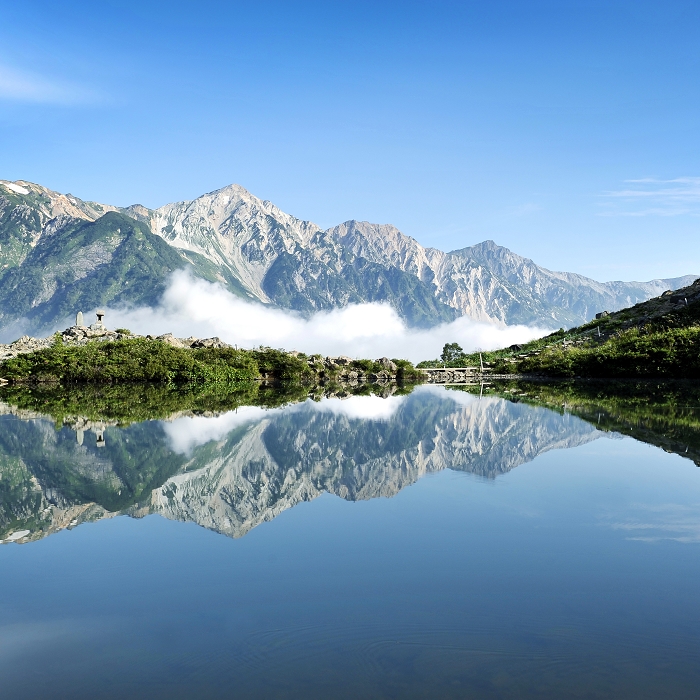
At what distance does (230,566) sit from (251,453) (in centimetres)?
1041

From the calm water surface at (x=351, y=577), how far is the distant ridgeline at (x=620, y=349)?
142ft

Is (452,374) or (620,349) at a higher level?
(620,349)

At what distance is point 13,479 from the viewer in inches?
609

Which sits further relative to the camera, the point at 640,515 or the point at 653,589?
the point at 640,515

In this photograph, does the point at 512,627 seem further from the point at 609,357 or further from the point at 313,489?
the point at 609,357

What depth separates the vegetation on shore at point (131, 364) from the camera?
5844cm

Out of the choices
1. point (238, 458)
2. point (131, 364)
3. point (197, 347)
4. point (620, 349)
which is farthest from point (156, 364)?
point (238, 458)

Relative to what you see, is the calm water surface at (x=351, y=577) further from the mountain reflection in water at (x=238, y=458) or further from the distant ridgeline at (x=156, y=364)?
the distant ridgeline at (x=156, y=364)

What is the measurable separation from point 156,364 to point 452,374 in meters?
30.8

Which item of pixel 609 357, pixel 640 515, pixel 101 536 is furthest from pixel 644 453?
pixel 609 357

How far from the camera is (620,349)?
6253 cm

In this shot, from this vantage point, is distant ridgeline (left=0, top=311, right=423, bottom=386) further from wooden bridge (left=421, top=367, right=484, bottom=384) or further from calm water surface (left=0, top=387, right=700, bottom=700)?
calm water surface (left=0, top=387, right=700, bottom=700)

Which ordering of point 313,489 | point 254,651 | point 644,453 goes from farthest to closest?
point 644,453 < point 313,489 < point 254,651

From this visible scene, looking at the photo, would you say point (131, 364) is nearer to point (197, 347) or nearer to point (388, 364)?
point (197, 347)
